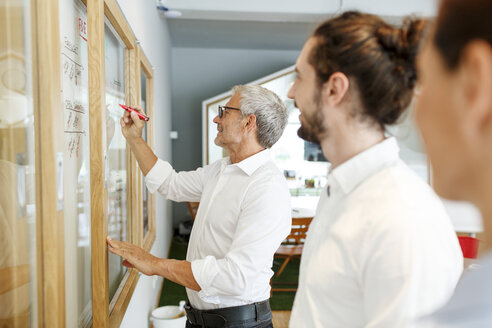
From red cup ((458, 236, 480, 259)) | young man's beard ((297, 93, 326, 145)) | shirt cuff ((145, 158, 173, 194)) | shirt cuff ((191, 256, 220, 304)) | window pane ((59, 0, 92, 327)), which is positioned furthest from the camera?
red cup ((458, 236, 480, 259))

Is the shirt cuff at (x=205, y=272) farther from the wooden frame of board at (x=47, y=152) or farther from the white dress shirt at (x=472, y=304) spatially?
the white dress shirt at (x=472, y=304)

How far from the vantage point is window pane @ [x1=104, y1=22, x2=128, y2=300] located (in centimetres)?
175

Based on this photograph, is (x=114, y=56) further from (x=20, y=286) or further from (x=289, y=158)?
(x=289, y=158)

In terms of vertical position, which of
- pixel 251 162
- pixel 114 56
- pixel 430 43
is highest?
pixel 114 56

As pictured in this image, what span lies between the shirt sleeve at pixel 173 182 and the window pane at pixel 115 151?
0.16 meters

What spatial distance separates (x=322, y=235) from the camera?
1040mm

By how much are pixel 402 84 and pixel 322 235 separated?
16.5 inches

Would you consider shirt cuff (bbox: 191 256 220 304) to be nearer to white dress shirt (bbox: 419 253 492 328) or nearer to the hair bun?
the hair bun

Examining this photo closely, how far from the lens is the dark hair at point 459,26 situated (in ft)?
1.51

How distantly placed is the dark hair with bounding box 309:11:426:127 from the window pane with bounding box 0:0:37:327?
0.70 m

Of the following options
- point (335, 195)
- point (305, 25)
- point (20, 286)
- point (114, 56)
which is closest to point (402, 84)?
point (335, 195)

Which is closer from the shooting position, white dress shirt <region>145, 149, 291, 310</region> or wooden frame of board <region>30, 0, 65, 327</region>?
wooden frame of board <region>30, 0, 65, 327</region>

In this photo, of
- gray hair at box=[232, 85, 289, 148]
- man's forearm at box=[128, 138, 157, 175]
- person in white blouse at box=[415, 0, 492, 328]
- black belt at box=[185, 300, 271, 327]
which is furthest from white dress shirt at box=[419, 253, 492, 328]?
man's forearm at box=[128, 138, 157, 175]

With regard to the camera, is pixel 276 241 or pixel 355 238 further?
pixel 276 241
